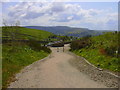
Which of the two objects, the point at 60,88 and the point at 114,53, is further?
the point at 114,53

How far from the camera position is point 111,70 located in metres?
21.2

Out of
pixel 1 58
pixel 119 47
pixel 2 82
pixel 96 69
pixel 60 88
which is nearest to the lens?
pixel 60 88

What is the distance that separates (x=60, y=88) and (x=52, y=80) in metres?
2.88

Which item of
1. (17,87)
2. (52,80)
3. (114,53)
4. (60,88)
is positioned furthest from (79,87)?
(114,53)

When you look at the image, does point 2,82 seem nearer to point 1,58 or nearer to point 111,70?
point 1,58

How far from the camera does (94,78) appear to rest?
18.9 meters

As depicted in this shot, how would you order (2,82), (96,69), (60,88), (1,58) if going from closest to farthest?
(60,88), (2,82), (96,69), (1,58)

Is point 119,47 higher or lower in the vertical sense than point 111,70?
higher

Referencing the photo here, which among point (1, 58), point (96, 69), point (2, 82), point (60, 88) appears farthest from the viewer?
point (1, 58)

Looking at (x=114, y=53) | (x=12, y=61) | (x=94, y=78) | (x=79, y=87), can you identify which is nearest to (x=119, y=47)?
(x=114, y=53)

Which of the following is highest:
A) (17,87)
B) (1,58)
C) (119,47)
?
(119,47)

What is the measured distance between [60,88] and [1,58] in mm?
14328

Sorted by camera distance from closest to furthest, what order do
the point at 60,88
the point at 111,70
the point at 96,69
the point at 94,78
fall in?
the point at 60,88 → the point at 94,78 → the point at 111,70 → the point at 96,69

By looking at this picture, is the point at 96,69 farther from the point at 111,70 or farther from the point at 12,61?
the point at 12,61
